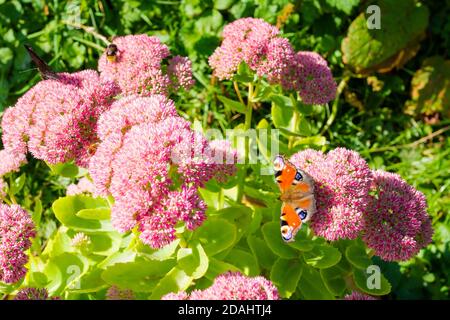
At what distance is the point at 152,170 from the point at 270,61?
2.79ft

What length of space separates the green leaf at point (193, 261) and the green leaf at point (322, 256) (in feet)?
1.44

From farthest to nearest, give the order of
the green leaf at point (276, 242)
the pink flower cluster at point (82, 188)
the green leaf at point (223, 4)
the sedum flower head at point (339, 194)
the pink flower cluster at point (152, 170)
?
the green leaf at point (223, 4), the pink flower cluster at point (82, 188), the green leaf at point (276, 242), the sedum flower head at point (339, 194), the pink flower cluster at point (152, 170)

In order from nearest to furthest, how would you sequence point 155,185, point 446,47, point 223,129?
point 155,185 → point 223,129 → point 446,47

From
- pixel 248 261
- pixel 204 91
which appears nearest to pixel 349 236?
pixel 248 261

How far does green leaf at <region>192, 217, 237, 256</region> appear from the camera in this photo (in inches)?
79.5

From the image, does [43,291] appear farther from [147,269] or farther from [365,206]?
[365,206]

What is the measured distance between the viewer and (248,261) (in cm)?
213

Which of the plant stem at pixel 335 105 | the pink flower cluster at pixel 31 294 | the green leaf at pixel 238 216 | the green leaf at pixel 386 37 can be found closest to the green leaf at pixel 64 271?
the pink flower cluster at pixel 31 294

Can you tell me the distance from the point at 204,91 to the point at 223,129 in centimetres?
Answer: 35

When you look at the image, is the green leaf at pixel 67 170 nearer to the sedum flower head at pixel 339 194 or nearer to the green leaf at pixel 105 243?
the green leaf at pixel 105 243

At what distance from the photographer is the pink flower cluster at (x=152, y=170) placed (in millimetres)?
1720

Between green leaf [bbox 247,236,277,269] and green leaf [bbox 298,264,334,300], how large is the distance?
15 cm

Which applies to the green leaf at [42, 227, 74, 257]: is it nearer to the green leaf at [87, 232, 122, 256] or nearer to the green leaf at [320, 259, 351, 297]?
the green leaf at [87, 232, 122, 256]

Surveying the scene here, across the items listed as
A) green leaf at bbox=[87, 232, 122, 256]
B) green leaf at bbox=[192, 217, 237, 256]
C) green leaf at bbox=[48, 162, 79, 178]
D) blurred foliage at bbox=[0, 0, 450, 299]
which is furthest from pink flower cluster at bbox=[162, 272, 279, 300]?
blurred foliage at bbox=[0, 0, 450, 299]
